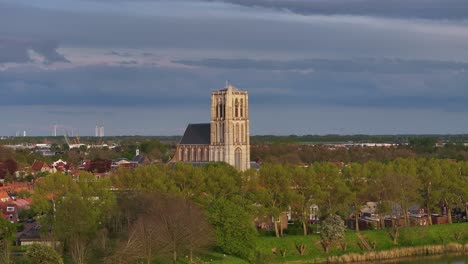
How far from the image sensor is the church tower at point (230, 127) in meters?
90.5

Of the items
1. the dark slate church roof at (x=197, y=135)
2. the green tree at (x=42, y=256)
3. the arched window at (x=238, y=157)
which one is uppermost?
the dark slate church roof at (x=197, y=135)

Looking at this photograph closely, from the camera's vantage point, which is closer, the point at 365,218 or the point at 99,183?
the point at 99,183

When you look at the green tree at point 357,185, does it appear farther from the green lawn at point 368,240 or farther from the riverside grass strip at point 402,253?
the riverside grass strip at point 402,253

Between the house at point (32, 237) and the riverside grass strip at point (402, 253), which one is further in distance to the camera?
the riverside grass strip at point (402, 253)

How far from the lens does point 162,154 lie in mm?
136250

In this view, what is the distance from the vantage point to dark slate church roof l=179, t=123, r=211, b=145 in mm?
93875

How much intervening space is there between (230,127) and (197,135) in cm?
576

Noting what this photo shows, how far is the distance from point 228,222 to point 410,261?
11.8 metres

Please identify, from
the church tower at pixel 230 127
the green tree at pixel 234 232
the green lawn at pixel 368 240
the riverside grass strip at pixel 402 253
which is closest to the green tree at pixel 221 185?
the green lawn at pixel 368 240

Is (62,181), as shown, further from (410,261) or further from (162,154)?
(162,154)

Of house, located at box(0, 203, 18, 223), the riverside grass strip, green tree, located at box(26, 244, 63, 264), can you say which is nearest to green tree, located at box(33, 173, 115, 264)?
green tree, located at box(26, 244, 63, 264)

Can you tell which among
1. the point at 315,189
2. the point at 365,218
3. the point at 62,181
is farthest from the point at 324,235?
the point at 62,181

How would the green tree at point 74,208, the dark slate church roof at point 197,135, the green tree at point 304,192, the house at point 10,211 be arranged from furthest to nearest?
1. the dark slate church roof at point 197,135
2. the house at point 10,211
3. the green tree at point 304,192
4. the green tree at point 74,208

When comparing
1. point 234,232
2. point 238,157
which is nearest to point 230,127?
point 238,157
